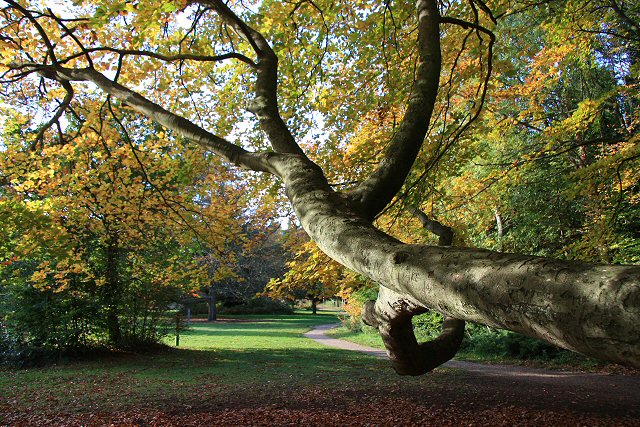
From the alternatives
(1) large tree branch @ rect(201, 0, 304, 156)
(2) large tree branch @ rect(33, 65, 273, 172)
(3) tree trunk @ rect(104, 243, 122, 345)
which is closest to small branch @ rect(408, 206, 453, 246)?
(1) large tree branch @ rect(201, 0, 304, 156)

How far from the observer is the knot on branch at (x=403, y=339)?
2.14 m

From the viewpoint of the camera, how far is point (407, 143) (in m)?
2.55

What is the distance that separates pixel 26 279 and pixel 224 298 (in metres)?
28.8

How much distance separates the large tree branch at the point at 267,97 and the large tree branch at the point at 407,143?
66cm

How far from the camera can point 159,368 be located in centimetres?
1112

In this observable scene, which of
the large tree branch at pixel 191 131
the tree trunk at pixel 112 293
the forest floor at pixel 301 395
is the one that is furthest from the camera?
the tree trunk at pixel 112 293

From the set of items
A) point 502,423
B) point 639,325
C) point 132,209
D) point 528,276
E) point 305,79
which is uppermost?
point 305,79

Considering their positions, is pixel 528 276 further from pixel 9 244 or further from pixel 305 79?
pixel 9 244

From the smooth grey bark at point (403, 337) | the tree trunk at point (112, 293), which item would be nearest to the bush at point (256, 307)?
the tree trunk at point (112, 293)

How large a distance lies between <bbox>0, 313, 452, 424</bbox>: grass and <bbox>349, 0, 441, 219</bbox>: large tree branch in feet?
20.2

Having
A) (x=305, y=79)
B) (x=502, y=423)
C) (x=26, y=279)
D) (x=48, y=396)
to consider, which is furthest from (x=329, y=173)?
(x=26, y=279)

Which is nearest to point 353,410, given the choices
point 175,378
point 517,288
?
point 175,378

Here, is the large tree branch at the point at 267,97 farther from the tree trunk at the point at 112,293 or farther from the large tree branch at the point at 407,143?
the tree trunk at the point at 112,293

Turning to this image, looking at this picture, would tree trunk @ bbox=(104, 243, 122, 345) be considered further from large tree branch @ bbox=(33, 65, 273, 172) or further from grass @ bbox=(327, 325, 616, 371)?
large tree branch @ bbox=(33, 65, 273, 172)
